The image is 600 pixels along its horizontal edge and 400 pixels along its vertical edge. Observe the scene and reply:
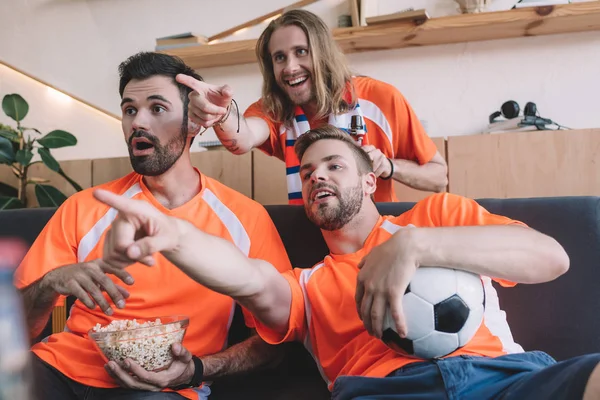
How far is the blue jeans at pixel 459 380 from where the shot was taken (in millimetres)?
1050

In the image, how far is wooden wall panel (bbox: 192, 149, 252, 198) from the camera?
3.07m

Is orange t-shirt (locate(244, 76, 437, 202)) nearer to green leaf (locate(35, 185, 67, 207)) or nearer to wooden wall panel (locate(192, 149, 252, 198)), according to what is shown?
wooden wall panel (locate(192, 149, 252, 198))

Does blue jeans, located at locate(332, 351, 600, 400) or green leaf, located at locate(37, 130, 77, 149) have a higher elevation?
green leaf, located at locate(37, 130, 77, 149)

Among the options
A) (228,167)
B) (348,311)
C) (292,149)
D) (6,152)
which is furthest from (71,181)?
(348,311)

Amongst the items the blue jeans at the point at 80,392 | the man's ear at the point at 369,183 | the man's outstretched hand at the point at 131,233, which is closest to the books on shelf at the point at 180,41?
the man's ear at the point at 369,183

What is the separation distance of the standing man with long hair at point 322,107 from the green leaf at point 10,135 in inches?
69.2

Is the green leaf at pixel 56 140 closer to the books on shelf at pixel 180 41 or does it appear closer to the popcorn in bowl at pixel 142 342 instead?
the books on shelf at pixel 180 41

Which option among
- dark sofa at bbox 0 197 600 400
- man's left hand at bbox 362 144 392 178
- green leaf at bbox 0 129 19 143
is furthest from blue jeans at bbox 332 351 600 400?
green leaf at bbox 0 129 19 143

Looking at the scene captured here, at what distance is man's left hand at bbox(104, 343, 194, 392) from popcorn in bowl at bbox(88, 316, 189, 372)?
0.01 metres

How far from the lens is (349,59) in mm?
3500

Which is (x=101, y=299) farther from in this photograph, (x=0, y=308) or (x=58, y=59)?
(x=58, y=59)

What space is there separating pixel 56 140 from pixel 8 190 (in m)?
0.51

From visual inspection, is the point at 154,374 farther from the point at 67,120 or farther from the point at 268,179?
the point at 67,120

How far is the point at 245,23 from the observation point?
3693mm
